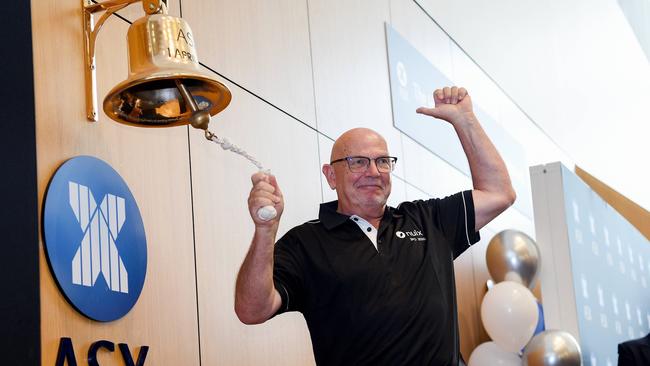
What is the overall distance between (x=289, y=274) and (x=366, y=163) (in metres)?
0.47

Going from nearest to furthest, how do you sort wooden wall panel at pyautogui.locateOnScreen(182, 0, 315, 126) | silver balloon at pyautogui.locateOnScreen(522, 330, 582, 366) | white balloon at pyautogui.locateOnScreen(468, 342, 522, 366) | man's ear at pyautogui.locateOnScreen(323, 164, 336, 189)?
man's ear at pyautogui.locateOnScreen(323, 164, 336, 189)
wooden wall panel at pyautogui.locateOnScreen(182, 0, 315, 126)
silver balloon at pyautogui.locateOnScreen(522, 330, 582, 366)
white balloon at pyautogui.locateOnScreen(468, 342, 522, 366)

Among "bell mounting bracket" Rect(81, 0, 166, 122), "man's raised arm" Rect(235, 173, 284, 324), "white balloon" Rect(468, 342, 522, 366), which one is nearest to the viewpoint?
"man's raised arm" Rect(235, 173, 284, 324)

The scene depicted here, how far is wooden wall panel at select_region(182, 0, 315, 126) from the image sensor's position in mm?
3119

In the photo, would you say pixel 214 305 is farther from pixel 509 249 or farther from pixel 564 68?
pixel 564 68

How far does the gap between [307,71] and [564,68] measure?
262 inches

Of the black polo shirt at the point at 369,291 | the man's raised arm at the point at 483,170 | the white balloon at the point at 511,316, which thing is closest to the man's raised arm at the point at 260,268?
the black polo shirt at the point at 369,291

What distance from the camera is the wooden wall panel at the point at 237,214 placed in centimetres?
290

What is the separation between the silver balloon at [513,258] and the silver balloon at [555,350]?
0.69m

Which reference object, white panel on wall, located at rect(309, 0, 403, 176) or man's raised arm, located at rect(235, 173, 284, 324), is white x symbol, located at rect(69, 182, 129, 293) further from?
white panel on wall, located at rect(309, 0, 403, 176)

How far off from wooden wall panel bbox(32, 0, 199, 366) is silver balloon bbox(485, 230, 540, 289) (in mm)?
3276

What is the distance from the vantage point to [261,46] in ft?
11.6

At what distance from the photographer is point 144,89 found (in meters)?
2.04

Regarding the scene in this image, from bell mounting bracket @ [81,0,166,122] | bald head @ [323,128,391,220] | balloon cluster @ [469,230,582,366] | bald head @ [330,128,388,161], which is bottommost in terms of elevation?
balloon cluster @ [469,230,582,366]

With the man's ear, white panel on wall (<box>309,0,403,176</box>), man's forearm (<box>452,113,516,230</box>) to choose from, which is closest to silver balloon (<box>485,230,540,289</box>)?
white panel on wall (<box>309,0,403,176</box>)
